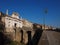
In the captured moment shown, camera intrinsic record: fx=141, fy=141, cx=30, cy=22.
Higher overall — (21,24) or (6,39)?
(21,24)

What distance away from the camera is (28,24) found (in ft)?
110

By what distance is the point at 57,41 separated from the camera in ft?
14.9

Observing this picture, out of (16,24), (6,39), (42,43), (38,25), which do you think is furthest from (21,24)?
(42,43)

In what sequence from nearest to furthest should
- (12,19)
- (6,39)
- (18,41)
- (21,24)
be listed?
1. (6,39)
2. (18,41)
3. (12,19)
4. (21,24)

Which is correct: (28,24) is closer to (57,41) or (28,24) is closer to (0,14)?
(0,14)

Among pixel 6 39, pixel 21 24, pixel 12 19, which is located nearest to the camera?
pixel 6 39

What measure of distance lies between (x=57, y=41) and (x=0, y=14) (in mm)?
25221

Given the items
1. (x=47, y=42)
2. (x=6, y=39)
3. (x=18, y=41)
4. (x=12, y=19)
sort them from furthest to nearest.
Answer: (x=12, y=19)
(x=18, y=41)
(x=6, y=39)
(x=47, y=42)

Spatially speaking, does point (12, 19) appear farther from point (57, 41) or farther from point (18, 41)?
point (57, 41)

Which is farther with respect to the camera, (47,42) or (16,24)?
(16,24)

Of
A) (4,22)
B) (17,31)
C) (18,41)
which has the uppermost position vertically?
(4,22)

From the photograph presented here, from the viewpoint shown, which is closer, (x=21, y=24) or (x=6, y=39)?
(x=6, y=39)

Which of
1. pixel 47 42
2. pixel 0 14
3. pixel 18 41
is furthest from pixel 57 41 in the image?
pixel 0 14

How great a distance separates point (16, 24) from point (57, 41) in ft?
92.4
